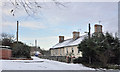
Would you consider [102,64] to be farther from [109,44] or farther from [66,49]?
[66,49]

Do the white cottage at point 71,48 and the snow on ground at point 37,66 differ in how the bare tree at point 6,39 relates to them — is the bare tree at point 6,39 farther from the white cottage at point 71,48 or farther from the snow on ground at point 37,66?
the snow on ground at point 37,66

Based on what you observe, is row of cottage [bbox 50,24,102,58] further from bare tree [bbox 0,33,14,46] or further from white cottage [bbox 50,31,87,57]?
bare tree [bbox 0,33,14,46]

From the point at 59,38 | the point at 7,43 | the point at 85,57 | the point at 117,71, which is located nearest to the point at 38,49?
the point at 59,38

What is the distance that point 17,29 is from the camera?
3544 cm

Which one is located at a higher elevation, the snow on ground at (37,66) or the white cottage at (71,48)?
the white cottage at (71,48)

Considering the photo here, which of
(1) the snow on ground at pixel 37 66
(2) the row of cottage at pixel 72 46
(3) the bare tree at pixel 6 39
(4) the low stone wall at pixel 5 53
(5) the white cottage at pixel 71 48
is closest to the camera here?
(1) the snow on ground at pixel 37 66

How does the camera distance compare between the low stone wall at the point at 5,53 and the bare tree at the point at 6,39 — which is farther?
the bare tree at the point at 6,39

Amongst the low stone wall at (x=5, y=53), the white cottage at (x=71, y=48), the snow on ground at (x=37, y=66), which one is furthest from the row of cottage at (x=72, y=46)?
the low stone wall at (x=5, y=53)

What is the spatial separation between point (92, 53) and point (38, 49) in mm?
53152

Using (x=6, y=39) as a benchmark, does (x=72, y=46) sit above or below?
below

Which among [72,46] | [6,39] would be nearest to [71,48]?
[72,46]

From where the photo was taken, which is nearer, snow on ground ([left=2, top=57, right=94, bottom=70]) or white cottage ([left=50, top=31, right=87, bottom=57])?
snow on ground ([left=2, top=57, right=94, bottom=70])

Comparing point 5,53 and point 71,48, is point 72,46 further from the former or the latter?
point 5,53

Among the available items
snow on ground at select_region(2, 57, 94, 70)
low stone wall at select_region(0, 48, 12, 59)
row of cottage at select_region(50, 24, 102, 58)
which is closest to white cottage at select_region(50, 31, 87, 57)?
row of cottage at select_region(50, 24, 102, 58)
